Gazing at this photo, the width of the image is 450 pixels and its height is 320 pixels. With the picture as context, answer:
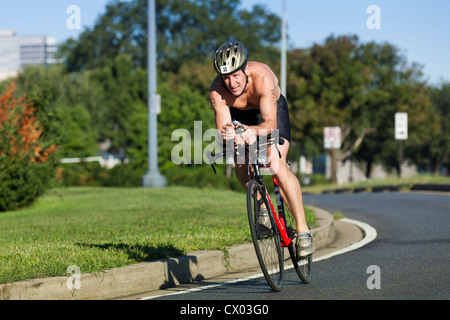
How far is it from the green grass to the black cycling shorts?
1.66 m

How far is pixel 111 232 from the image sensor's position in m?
9.23

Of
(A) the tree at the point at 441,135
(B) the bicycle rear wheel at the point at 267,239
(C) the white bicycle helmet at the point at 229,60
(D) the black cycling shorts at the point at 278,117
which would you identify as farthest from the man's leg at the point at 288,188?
(A) the tree at the point at 441,135

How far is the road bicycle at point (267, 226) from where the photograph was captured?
573cm

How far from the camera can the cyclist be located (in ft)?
18.6

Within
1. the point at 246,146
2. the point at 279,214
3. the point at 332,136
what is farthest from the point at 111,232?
the point at 332,136

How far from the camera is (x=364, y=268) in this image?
280 inches

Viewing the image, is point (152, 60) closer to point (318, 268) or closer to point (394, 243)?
point (394, 243)

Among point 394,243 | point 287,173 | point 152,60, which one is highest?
point 152,60

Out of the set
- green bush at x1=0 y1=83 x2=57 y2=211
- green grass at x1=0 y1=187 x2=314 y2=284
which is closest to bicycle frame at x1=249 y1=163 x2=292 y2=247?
green grass at x1=0 y1=187 x2=314 y2=284

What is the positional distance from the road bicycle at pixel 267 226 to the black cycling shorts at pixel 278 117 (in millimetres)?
323

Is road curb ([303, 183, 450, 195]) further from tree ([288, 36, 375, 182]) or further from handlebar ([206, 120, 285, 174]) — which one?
tree ([288, 36, 375, 182])
